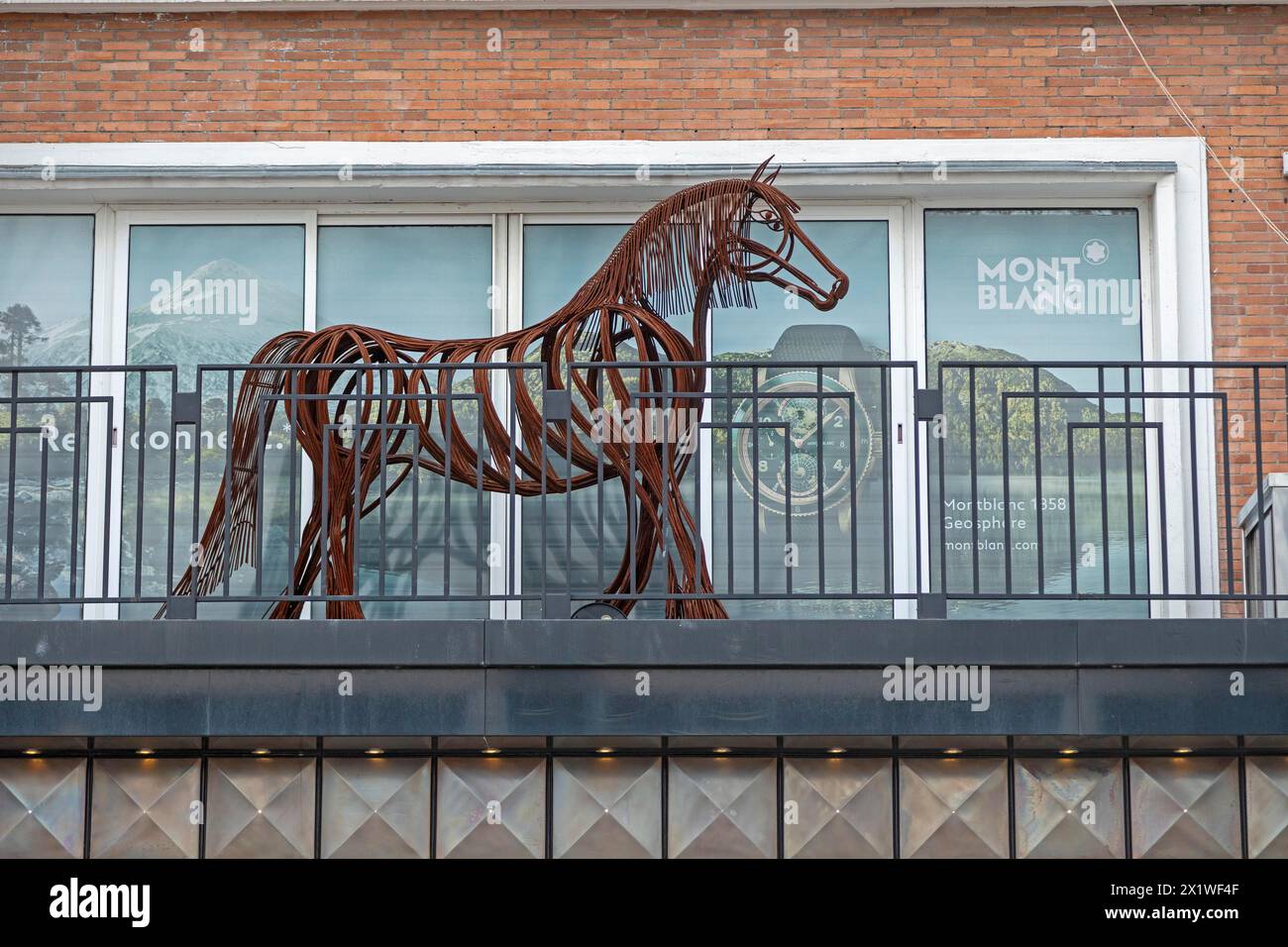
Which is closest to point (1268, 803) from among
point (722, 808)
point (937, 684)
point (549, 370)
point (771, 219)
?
point (937, 684)

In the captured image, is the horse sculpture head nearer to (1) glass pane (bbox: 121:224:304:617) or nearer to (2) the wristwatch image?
(2) the wristwatch image

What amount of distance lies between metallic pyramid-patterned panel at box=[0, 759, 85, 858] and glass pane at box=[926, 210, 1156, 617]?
4862 millimetres

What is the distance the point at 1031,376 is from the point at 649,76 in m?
2.90

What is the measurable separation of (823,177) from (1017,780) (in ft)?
12.9

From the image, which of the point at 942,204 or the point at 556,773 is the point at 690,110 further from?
the point at 556,773

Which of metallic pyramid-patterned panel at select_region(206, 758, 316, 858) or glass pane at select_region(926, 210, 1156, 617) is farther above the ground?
glass pane at select_region(926, 210, 1156, 617)

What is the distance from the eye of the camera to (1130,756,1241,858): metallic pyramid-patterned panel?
7.57 metres

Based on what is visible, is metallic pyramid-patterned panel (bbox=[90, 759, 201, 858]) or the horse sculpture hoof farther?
the horse sculpture hoof
